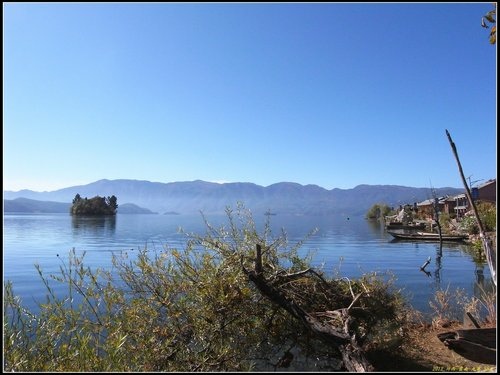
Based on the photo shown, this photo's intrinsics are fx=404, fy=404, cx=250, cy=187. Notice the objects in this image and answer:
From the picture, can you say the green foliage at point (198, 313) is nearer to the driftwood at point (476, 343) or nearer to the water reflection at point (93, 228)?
the driftwood at point (476, 343)

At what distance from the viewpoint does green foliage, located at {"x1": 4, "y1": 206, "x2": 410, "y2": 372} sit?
763cm

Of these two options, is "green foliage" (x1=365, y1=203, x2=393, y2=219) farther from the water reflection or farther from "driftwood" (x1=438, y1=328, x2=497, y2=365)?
"driftwood" (x1=438, y1=328, x2=497, y2=365)

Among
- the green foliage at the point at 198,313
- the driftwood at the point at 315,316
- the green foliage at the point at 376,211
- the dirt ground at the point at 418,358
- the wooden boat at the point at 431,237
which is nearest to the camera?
the driftwood at the point at 315,316

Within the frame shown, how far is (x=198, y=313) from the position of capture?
8.77 m

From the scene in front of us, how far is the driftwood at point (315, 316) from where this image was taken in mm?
7445

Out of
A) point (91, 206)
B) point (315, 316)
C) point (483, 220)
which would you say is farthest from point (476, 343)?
point (91, 206)

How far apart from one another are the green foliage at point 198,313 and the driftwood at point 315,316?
39cm

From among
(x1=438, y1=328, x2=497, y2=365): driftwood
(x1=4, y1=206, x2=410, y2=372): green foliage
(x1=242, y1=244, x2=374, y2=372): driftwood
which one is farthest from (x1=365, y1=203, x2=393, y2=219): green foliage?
(x1=438, y1=328, x2=497, y2=365): driftwood

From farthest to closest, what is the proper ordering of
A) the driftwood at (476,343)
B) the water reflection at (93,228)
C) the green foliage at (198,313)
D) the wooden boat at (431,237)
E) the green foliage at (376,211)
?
the green foliage at (376,211)
the water reflection at (93,228)
the wooden boat at (431,237)
the green foliage at (198,313)
the driftwood at (476,343)

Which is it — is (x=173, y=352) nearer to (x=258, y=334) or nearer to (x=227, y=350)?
(x=227, y=350)

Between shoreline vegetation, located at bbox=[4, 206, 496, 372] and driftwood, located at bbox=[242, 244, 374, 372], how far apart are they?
0.08 feet

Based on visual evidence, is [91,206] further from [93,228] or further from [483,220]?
[483,220]

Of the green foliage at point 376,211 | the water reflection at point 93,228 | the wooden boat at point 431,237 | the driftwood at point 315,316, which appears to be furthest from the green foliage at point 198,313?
the green foliage at point 376,211

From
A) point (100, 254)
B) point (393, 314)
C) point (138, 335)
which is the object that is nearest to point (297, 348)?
point (393, 314)
